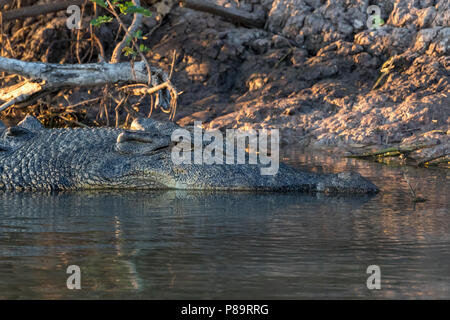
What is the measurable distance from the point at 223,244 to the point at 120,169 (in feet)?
9.21

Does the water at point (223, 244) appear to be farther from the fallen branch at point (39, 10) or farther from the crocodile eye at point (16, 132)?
the fallen branch at point (39, 10)

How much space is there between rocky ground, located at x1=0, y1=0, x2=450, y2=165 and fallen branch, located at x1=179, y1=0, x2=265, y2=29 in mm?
142

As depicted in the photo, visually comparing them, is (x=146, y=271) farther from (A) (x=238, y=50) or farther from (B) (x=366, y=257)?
(A) (x=238, y=50)

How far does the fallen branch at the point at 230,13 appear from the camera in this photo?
44.3 ft

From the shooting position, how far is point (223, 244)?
15.9ft

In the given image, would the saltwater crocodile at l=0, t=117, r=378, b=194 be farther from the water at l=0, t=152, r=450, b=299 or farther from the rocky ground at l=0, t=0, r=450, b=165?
the rocky ground at l=0, t=0, r=450, b=165

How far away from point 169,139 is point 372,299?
414 centimetres

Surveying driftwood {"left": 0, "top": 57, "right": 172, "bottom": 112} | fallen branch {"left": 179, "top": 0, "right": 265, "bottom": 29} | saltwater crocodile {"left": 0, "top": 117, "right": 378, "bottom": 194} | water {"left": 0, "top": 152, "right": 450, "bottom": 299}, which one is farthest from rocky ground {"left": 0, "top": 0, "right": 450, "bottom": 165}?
water {"left": 0, "top": 152, "right": 450, "bottom": 299}

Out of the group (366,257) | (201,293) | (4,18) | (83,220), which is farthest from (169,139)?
(4,18)

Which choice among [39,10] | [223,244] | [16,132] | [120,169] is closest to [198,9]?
[39,10]

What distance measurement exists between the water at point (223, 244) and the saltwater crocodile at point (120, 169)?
0.71 ft

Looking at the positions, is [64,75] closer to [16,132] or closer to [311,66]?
[16,132]

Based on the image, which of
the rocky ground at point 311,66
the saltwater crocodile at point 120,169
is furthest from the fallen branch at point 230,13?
the saltwater crocodile at point 120,169

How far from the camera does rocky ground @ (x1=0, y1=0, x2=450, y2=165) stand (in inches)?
424
